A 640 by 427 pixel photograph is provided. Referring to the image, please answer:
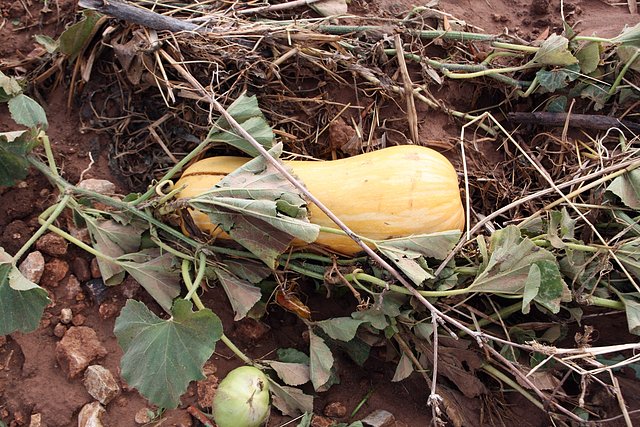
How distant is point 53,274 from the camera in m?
2.17

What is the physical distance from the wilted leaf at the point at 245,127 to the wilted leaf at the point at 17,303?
740mm

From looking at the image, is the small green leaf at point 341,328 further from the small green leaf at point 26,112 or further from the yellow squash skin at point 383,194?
the small green leaf at point 26,112

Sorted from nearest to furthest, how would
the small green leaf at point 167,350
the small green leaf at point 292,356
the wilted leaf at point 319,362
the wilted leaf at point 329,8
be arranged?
1. the small green leaf at point 167,350
2. the wilted leaf at point 319,362
3. the small green leaf at point 292,356
4. the wilted leaf at point 329,8

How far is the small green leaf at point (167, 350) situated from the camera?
1.79 meters

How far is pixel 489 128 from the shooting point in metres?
2.42

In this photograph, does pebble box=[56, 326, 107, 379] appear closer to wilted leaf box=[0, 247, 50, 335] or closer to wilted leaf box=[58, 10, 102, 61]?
wilted leaf box=[0, 247, 50, 335]

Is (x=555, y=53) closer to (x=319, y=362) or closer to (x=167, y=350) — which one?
(x=319, y=362)

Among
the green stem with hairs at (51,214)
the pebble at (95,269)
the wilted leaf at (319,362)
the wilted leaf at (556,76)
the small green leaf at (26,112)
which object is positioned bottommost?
the wilted leaf at (319,362)

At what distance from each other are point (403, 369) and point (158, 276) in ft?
2.89

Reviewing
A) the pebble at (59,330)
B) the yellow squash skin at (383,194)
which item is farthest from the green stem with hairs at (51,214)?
the yellow squash skin at (383,194)

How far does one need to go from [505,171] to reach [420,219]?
1.95ft

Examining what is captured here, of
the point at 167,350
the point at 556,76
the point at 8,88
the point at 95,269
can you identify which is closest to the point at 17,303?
the point at 95,269

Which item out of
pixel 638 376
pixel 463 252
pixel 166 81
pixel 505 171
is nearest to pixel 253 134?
pixel 166 81

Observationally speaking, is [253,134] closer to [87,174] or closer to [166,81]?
[166,81]
